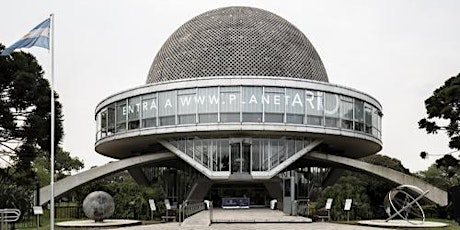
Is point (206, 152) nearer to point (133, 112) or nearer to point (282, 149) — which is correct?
point (282, 149)

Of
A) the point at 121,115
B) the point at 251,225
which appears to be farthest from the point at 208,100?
the point at 251,225

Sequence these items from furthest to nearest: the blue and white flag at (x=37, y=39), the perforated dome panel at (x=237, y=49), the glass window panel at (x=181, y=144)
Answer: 1. the perforated dome panel at (x=237, y=49)
2. the glass window panel at (x=181, y=144)
3. the blue and white flag at (x=37, y=39)

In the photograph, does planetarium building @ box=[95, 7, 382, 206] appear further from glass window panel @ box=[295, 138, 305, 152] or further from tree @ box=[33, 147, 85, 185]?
tree @ box=[33, 147, 85, 185]

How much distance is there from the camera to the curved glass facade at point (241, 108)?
3494 centimetres

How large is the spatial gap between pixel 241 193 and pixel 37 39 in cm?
2674

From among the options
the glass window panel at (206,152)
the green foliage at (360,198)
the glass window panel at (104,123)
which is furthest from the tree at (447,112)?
the glass window panel at (104,123)

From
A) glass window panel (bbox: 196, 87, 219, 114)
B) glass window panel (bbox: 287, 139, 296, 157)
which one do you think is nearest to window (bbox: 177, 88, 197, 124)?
glass window panel (bbox: 196, 87, 219, 114)

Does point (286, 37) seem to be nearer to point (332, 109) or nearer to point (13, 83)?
point (332, 109)

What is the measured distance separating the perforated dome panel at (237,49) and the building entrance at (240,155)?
200 inches

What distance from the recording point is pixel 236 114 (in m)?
34.8

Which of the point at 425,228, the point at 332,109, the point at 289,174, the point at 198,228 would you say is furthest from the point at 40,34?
the point at 289,174

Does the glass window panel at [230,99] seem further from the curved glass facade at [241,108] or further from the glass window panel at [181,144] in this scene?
the glass window panel at [181,144]

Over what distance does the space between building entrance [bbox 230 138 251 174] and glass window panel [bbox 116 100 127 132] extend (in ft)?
24.0

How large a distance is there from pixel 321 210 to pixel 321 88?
34.0 ft
